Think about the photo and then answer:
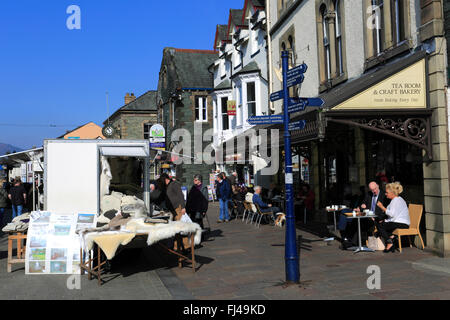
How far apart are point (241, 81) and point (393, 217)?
51.2ft

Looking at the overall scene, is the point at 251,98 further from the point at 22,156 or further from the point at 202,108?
the point at 22,156

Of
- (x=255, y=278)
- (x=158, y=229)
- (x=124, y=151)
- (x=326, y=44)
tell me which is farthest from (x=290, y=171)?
(x=326, y=44)

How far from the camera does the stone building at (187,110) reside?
32906mm

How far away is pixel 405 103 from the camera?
356 inches

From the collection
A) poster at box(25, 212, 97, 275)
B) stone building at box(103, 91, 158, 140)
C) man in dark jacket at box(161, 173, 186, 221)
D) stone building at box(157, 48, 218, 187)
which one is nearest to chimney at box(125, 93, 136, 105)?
stone building at box(103, 91, 158, 140)

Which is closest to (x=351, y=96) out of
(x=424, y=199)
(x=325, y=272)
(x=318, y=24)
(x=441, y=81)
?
(x=441, y=81)

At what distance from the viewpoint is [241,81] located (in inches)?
934

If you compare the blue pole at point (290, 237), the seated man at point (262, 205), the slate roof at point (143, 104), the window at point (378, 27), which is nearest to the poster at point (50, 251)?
the blue pole at point (290, 237)

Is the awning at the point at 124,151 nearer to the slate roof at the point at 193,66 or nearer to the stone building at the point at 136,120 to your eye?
the slate roof at the point at 193,66

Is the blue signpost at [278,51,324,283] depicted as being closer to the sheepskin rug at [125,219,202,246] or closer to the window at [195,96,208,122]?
the sheepskin rug at [125,219,202,246]

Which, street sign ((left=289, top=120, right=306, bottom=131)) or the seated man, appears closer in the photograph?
street sign ((left=289, top=120, right=306, bottom=131))

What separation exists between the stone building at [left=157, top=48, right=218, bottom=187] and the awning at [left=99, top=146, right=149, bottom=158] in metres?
20.7

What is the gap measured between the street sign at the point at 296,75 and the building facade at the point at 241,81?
14.1m

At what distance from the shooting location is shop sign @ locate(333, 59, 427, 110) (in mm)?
9008
